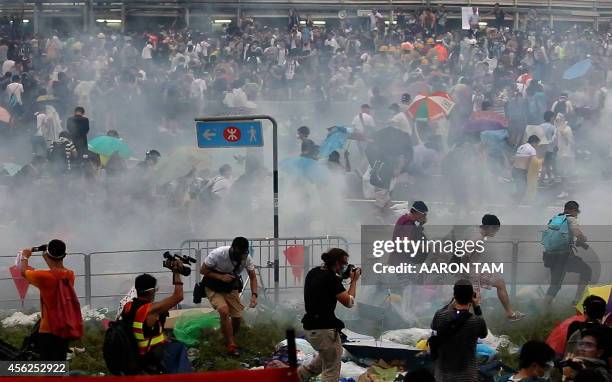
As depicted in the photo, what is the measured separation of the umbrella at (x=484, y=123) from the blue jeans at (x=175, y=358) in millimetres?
11511

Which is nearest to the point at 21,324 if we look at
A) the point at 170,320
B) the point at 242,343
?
the point at 170,320

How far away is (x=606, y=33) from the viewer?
98.2ft

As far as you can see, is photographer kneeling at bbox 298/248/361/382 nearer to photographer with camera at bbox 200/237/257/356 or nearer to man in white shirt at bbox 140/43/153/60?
photographer with camera at bbox 200/237/257/356

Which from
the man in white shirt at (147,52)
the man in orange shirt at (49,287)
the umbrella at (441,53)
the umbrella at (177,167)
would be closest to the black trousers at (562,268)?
the man in orange shirt at (49,287)

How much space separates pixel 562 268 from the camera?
12133mm

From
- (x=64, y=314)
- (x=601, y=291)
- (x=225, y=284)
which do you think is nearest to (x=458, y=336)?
(x=64, y=314)

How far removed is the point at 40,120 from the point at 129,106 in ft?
10.3

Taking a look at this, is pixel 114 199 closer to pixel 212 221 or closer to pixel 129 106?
pixel 212 221

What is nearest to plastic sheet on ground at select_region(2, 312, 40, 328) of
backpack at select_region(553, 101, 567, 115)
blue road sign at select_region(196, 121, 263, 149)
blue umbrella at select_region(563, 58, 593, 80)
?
blue road sign at select_region(196, 121, 263, 149)

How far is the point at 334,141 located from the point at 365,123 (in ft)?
2.86

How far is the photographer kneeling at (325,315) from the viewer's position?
9.29m

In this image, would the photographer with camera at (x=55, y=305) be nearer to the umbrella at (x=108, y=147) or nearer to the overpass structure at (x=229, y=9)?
the umbrella at (x=108, y=147)

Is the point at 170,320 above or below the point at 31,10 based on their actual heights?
below

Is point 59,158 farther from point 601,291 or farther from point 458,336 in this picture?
point 458,336
